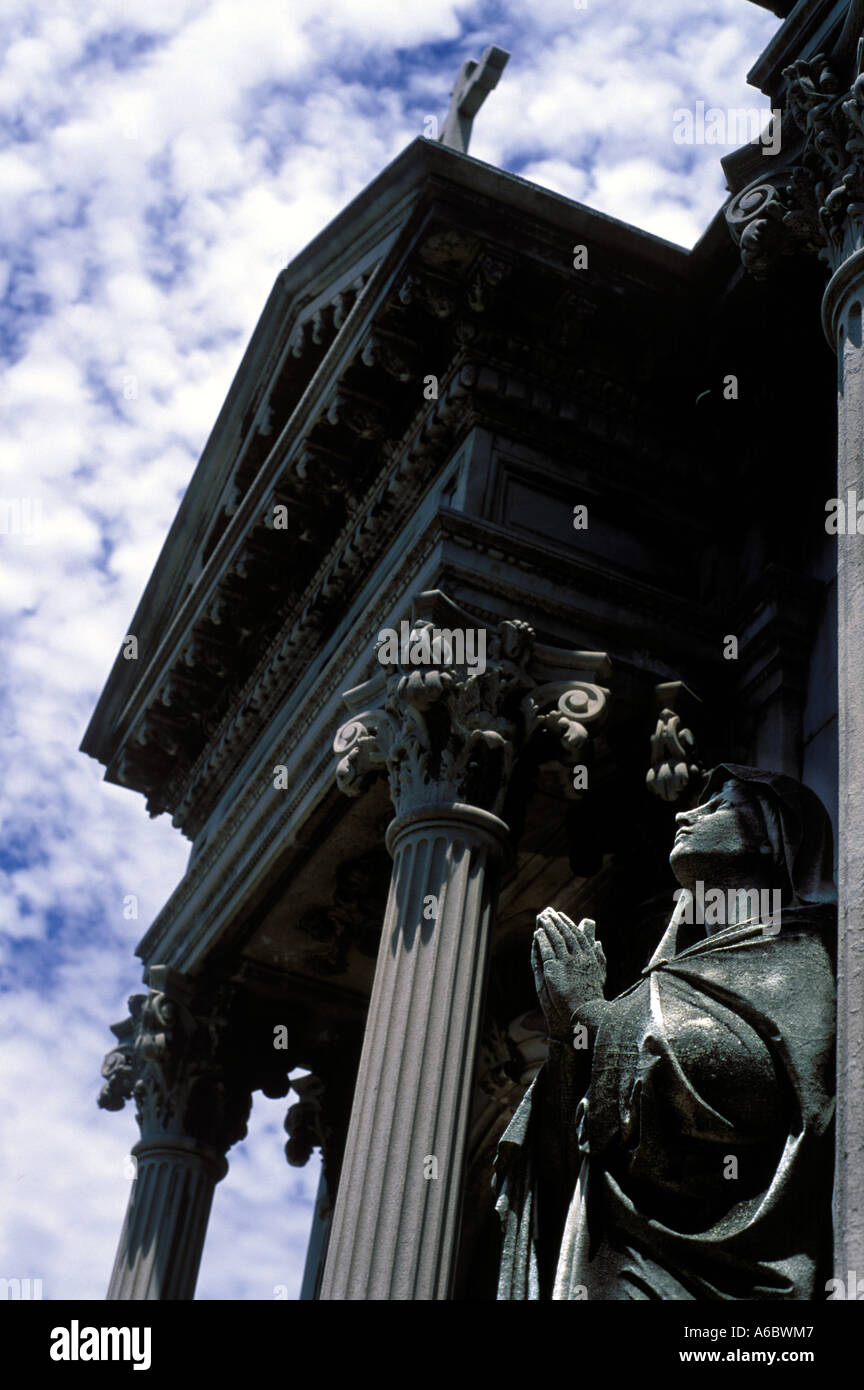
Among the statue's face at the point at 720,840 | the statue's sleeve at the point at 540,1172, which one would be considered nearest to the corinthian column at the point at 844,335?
the statue's face at the point at 720,840

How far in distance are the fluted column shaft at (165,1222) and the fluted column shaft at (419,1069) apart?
6518 mm

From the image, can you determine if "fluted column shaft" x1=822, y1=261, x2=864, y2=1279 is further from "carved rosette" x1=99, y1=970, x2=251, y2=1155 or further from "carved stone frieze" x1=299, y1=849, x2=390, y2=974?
"carved rosette" x1=99, y1=970, x2=251, y2=1155

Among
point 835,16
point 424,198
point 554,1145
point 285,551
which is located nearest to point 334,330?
point 285,551

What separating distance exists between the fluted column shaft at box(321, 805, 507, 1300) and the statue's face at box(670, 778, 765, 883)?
3.11 meters

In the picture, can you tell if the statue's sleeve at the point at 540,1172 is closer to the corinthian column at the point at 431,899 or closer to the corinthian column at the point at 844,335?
the corinthian column at the point at 844,335

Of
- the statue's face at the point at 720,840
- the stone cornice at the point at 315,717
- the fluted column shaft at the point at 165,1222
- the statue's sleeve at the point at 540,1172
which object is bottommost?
the statue's sleeve at the point at 540,1172

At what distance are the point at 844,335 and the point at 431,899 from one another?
461cm

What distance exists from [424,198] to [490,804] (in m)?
4.82

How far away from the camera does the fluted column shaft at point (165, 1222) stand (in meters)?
16.2

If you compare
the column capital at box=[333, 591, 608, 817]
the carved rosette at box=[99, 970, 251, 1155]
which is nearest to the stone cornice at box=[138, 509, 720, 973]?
the column capital at box=[333, 591, 608, 817]

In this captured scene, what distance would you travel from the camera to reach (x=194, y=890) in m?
17.5

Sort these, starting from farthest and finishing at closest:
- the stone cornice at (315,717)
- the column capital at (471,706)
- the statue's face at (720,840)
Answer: the stone cornice at (315,717) → the column capital at (471,706) → the statue's face at (720,840)
